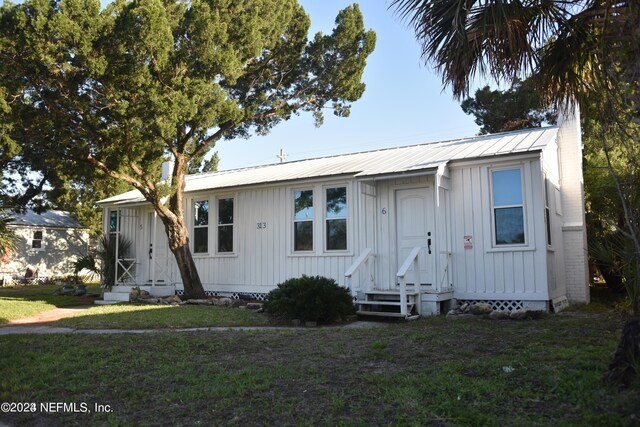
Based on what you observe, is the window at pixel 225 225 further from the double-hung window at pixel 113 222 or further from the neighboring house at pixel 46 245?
the neighboring house at pixel 46 245

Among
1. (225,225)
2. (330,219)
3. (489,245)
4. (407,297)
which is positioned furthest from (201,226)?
Answer: (489,245)

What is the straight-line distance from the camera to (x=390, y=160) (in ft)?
41.8

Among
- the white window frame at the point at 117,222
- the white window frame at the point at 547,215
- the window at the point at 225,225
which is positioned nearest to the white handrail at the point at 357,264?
the white window frame at the point at 547,215

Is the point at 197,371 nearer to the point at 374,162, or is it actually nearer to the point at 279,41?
the point at 374,162

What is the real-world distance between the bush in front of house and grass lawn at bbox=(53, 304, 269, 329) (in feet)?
1.62

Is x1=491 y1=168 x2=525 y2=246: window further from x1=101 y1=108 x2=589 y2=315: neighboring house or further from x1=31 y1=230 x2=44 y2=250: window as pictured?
x1=31 y1=230 x2=44 y2=250: window

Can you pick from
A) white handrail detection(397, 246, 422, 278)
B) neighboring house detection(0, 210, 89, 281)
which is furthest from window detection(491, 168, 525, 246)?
neighboring house detection(0, 210, 89, 281)

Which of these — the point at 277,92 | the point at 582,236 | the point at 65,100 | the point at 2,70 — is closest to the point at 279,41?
the point at 277,92

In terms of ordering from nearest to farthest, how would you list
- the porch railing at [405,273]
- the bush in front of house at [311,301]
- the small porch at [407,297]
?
the bush in front of house at [311,301] < the porch railing at [405,273] < the small porch at [407,297]

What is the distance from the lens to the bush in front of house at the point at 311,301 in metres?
9.47

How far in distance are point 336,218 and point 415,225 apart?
2.13 meters

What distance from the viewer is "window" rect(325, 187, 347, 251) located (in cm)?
1244

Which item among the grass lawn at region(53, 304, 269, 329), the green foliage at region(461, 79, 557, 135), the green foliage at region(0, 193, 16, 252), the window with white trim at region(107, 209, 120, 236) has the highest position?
the green foliage at region(461, 79, 557, 135)

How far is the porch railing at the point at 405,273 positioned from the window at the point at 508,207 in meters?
1.67
